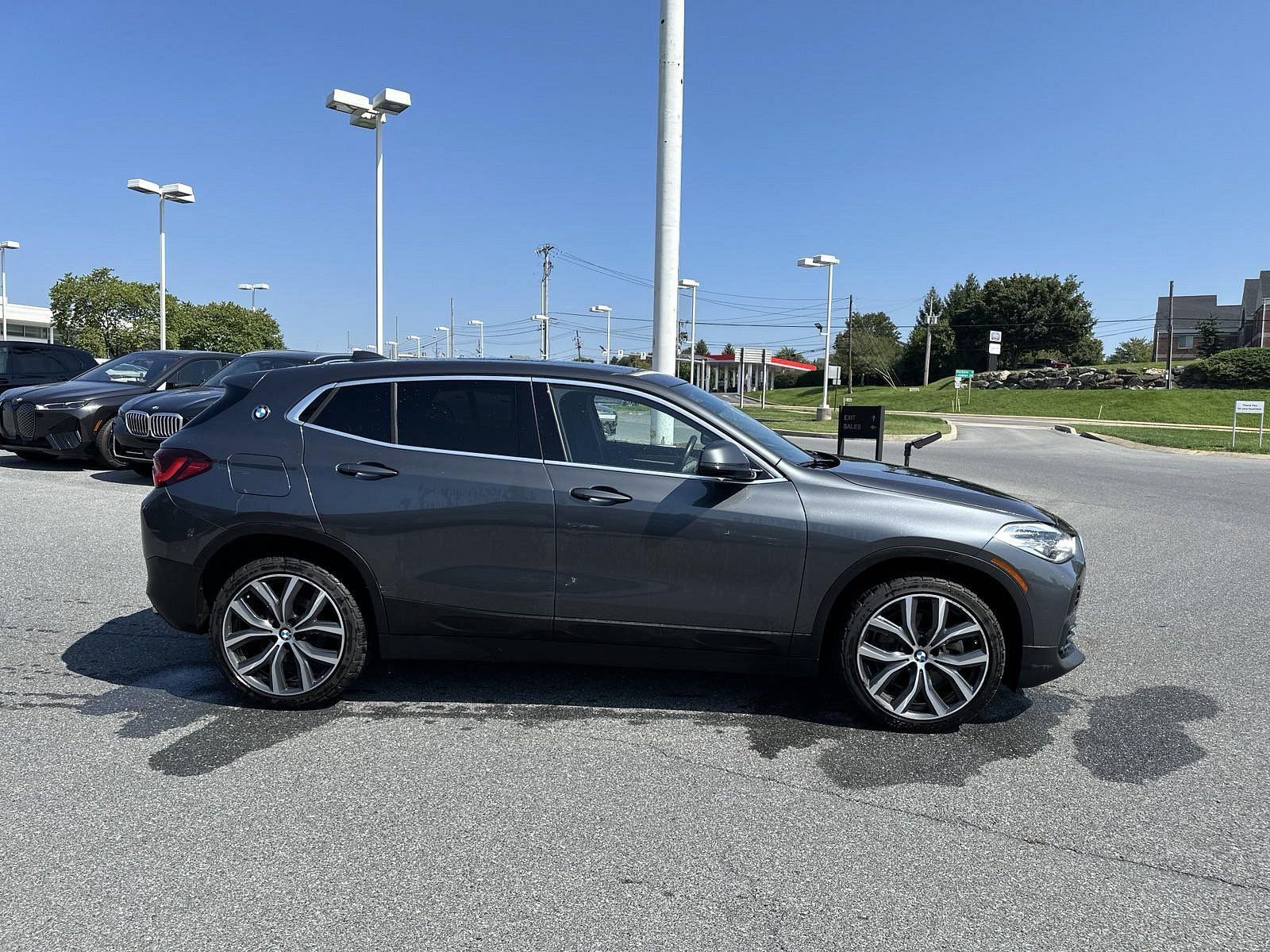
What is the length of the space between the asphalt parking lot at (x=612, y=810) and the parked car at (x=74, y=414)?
26.6 feet

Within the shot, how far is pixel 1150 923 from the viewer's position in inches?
110

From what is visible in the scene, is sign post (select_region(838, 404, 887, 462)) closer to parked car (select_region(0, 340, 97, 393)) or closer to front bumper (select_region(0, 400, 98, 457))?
front bumper (select_region(0, 400, 98, 457))

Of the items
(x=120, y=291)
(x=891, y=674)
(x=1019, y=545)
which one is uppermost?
(x=120, y=291)

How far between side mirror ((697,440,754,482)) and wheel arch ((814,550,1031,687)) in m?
0.63

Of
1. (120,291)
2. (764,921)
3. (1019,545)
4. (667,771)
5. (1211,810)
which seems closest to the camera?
(764,921)

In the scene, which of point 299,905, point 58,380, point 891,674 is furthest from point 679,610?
point 58,380

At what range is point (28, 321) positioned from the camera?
94.7m

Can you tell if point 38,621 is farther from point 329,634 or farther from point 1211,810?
point 1211,810

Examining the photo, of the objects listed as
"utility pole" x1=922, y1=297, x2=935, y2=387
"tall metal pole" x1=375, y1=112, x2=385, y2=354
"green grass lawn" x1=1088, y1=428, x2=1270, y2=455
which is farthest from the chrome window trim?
"utility pole" x1=922, y1=297, x2=935, y2=387

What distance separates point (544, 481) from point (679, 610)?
0.84 m

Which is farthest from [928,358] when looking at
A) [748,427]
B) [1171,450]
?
[748,427]

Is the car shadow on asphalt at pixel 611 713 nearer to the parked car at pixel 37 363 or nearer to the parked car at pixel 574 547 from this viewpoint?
the parked car at pixel 574 547

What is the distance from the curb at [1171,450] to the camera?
79.8ft

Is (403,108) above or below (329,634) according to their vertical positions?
above
